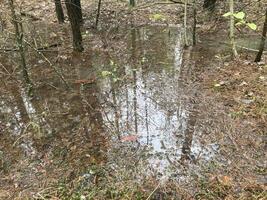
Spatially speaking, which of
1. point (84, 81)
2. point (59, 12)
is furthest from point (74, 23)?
point (59, 12)

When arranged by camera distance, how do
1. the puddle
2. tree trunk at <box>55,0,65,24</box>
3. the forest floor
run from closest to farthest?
1. the forest floor
2. the puddle
3. tree trunk at <box>55,0,65,24</box>

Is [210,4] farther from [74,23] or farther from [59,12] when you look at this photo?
Result: [74,23]

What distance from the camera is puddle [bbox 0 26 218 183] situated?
5711 millimetres

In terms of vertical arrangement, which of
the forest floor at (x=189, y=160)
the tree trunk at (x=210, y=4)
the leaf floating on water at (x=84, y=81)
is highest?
the tree trunk at (x=210, y=4)

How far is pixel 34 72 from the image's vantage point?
901 centimetres

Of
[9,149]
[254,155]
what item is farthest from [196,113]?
[9,149]

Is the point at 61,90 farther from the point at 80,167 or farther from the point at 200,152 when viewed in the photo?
the point at 200,152

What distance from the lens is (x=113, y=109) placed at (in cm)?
691

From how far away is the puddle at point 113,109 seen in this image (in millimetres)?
5711

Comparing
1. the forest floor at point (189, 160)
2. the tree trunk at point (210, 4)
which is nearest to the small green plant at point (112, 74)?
the forest floor at point (189, 160)

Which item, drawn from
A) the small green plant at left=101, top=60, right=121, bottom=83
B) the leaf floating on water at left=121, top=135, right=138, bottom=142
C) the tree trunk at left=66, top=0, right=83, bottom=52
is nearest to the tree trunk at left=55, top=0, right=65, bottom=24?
the tree trunk at left=66, top=0, right=83, bottom=52

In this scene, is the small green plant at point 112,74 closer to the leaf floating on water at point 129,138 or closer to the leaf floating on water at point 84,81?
the leaf floating on water at point 84,81

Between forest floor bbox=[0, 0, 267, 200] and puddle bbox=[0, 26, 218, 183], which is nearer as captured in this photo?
forest floor bbox=[0, 0, 267, 200]

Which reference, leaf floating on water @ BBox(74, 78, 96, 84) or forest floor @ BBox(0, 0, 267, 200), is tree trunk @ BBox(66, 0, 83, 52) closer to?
forest floor @ BBox(0, 0, 267, 200)
